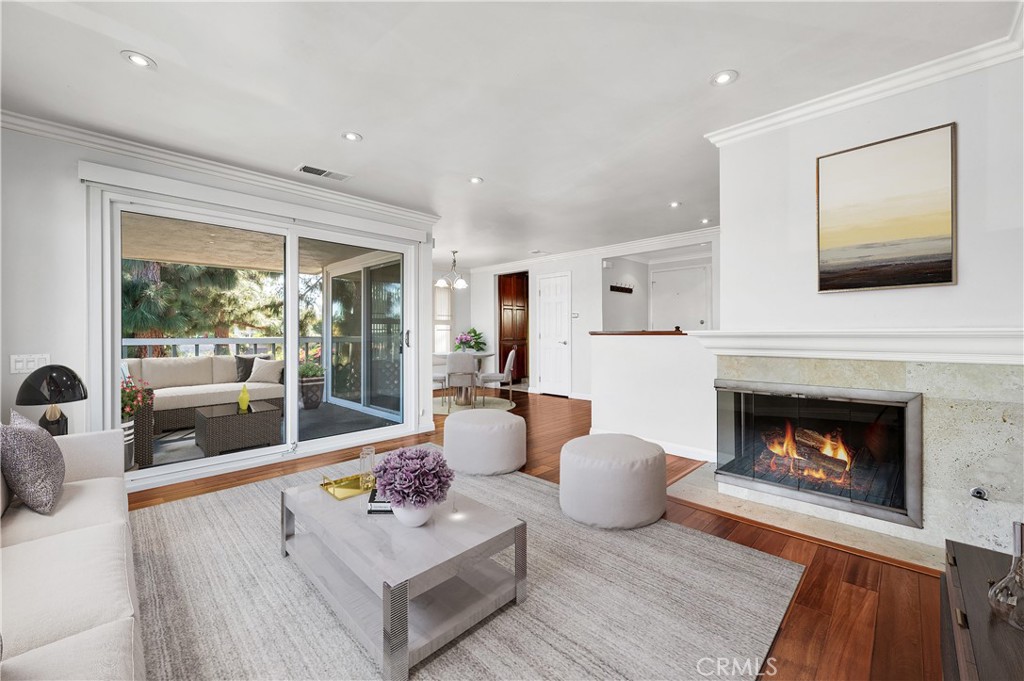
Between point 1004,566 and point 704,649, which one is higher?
point 1004,566

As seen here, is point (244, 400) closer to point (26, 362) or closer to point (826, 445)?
point (26, 362)

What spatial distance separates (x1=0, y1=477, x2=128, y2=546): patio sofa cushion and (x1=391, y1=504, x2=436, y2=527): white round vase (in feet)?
3.61

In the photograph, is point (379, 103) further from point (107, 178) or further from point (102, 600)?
point (102, 600)

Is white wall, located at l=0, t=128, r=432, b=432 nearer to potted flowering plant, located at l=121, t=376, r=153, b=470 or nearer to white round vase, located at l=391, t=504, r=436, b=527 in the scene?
potted flowering plant, located at l=121, t=376, r=153, b=470

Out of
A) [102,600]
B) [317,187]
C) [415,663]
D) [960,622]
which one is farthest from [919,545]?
[317,187]

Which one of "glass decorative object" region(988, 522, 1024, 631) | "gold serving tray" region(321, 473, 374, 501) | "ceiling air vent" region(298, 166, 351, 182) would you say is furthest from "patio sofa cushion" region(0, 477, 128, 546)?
"glass decorative object" region(988, 522, 1024, 631)

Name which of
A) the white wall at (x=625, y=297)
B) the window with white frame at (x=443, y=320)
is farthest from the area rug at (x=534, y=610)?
the window with white frame at (x=443, y=320)

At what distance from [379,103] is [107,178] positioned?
199 cm

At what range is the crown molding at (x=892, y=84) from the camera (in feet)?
6.78

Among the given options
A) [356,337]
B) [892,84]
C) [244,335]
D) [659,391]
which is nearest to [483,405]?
[356,337]

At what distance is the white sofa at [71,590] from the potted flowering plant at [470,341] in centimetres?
655

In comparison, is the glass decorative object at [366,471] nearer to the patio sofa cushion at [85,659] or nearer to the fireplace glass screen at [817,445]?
the patio sofa cushion at [85,659]

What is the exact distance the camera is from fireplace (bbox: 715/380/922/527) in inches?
94.3

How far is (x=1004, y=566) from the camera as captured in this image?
1406mm
